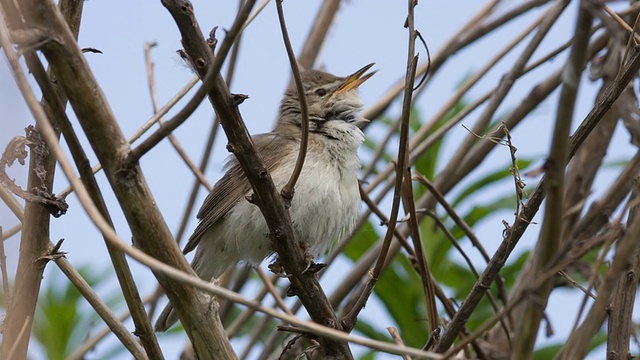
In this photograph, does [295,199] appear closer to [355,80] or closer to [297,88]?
[355,80]

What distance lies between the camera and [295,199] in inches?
139

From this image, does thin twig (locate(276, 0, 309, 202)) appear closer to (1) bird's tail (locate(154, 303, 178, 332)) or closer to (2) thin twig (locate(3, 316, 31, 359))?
(2) thin twig (locate(3, 316, 31, 359))

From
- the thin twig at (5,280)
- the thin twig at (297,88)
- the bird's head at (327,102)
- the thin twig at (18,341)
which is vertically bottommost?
the thin twig at (18,341)

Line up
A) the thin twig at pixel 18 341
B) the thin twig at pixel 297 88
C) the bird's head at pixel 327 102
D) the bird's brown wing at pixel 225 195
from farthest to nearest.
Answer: the bird's head at pixel 327 102
the bird's brown wing at pixel 225 195
the thin twig at pixel 297 88
the thin twig at pixel 18 341

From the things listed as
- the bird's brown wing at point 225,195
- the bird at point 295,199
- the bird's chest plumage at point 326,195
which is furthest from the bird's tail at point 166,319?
the bird's chest plumage at point 326,195

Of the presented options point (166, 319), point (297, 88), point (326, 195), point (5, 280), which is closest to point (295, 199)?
point (326, 195)

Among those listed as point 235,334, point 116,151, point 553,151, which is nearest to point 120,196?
point 116,151

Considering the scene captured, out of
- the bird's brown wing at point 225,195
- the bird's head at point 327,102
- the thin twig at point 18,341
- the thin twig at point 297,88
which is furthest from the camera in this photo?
the bird's head at point 327,102

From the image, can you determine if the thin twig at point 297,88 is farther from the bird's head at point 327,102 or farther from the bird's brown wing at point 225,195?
the bird's head at point 327,102

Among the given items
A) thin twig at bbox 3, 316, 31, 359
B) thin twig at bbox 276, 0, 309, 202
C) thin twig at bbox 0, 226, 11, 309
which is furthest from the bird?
thin twig at bbox 3, 316, 31, 359

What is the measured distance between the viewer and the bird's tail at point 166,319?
3477 mm

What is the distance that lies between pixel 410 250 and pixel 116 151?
1546 mm

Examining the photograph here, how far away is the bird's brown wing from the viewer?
3711 mm

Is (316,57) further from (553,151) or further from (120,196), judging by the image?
(553,151)
